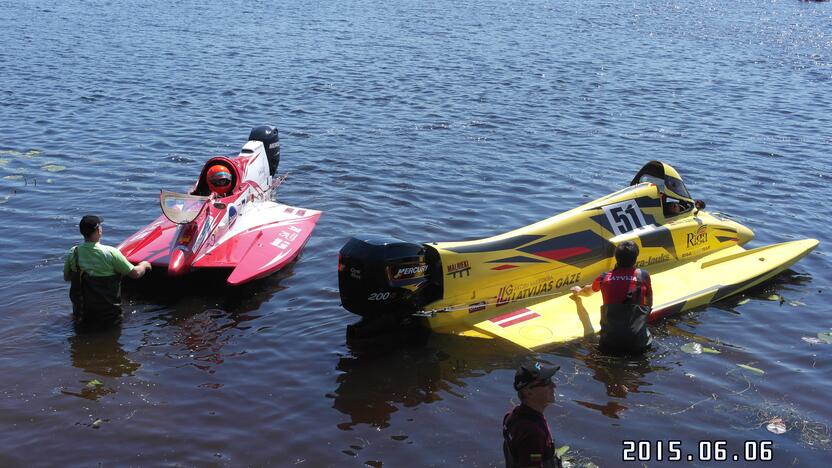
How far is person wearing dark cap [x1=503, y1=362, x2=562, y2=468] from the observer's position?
560 cm

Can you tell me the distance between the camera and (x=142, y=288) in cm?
1123

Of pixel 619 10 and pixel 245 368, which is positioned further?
pixel 619 10

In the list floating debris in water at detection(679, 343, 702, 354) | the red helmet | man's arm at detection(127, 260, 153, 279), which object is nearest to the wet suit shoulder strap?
floating debris in water at detection(679, 343, 702, 354)

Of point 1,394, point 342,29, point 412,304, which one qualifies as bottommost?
point 1,394

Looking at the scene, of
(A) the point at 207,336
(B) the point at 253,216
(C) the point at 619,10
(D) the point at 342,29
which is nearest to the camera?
(A) the point at 207,336

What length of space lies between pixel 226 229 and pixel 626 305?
19.5 feet

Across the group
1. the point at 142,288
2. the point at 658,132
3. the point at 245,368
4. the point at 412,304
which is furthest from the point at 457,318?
the point at 658,132

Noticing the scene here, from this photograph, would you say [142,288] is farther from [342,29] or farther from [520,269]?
[342,29]

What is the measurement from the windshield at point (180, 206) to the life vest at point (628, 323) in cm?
568

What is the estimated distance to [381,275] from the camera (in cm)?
919

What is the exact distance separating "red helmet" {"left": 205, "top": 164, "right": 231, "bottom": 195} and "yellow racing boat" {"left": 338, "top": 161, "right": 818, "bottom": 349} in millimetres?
4038

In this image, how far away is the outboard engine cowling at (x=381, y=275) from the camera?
30.2 feet

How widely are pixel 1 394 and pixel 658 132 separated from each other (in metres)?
16.0
